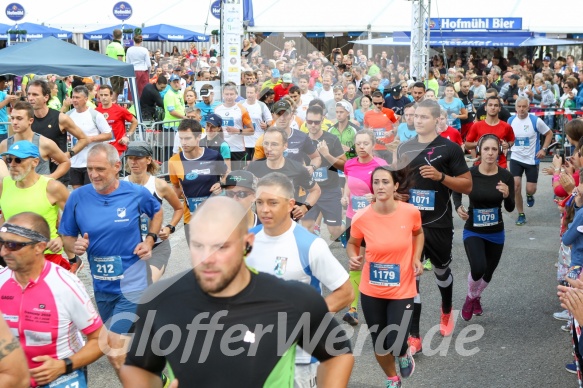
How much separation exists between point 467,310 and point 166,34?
24125mm

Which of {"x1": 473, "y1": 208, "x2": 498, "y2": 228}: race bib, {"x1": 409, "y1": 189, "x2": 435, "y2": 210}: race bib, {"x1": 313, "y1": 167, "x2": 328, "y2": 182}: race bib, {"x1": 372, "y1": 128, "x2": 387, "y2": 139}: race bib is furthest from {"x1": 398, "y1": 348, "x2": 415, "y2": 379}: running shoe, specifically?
{"x1": 372, "y1": 128, "x2": 387, "y2": 139}: race bib

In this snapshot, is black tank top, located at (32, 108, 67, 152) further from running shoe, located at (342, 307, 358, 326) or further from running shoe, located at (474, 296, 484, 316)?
running shoe, located at (474, 296, 484, 316)

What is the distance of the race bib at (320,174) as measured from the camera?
902 cm

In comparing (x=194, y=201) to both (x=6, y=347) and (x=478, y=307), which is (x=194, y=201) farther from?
(x=6, y=347)

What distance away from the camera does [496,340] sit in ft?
23.7

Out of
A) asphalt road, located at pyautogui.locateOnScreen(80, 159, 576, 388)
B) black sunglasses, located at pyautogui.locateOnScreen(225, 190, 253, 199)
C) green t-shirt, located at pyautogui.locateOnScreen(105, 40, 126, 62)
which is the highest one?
green t-shirt, located at pyautogui.locateOnScreen(105, 40, 126, 62)

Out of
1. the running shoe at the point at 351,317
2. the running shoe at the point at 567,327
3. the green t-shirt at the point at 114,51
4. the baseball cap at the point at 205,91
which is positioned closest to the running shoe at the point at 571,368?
the running shoe at the point at 567,327

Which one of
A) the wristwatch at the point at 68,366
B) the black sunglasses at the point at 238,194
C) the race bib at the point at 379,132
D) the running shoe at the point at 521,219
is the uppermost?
the race bib at the point at 379,132

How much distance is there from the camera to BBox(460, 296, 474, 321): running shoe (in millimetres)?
7730

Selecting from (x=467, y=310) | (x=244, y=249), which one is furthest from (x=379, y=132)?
(x=244, y=249)

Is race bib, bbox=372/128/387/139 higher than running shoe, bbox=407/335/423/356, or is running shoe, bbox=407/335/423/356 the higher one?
race bib, bbox=372/128/387/139

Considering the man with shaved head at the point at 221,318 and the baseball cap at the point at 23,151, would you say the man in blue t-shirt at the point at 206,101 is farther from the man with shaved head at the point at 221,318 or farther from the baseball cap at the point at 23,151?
the man with shaved head at the point at 221,318

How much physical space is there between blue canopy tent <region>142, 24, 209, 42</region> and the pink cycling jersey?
26.6 metres

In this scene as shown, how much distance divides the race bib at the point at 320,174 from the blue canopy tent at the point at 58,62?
696 centimetres
